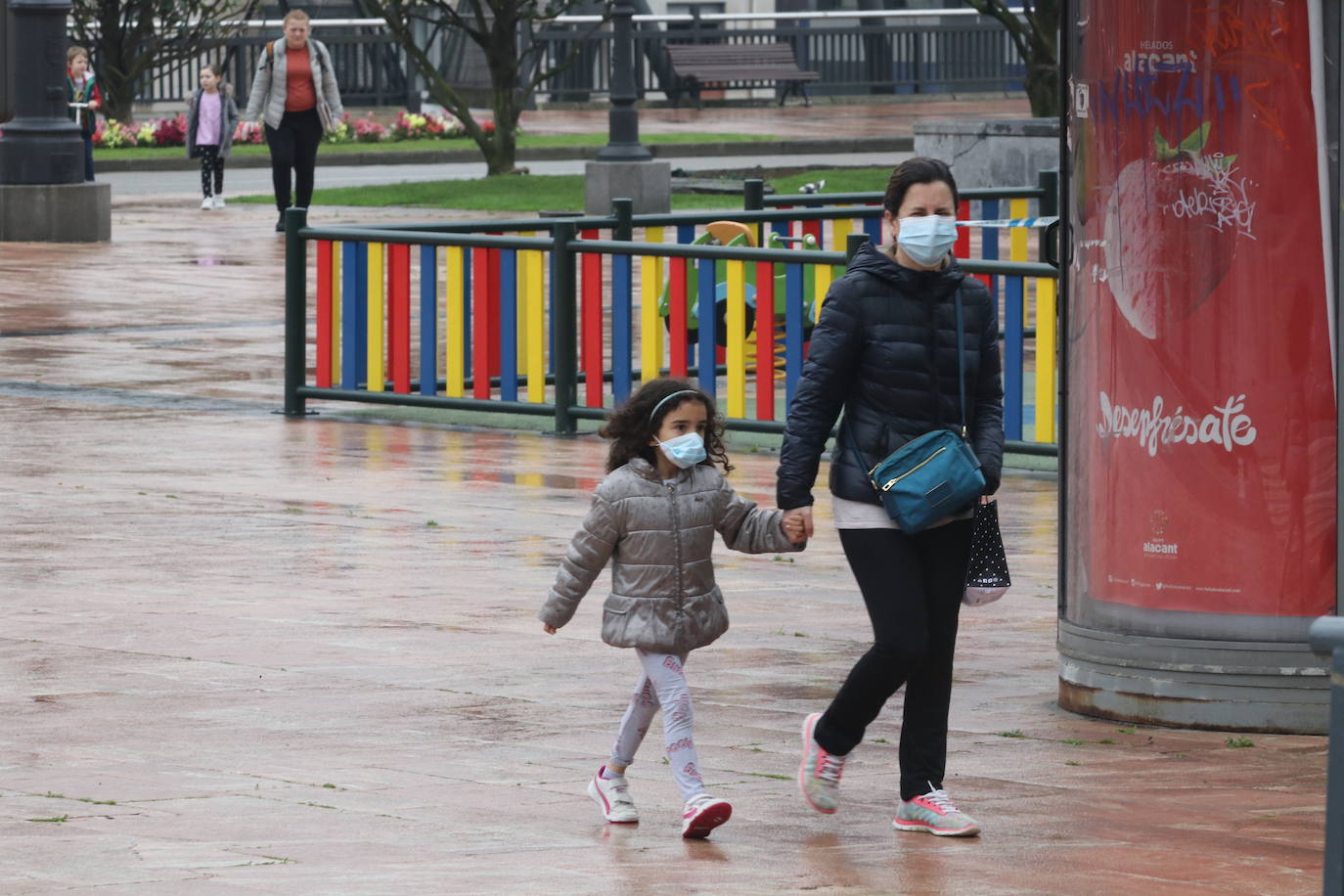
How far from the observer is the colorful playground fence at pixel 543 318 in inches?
555

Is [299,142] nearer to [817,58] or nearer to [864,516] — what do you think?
[864,516]

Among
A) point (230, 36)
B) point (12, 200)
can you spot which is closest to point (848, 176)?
point (12, 200)

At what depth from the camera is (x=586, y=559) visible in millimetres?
6699

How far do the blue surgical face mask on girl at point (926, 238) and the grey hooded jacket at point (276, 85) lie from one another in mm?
20052

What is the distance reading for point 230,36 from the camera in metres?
47.4

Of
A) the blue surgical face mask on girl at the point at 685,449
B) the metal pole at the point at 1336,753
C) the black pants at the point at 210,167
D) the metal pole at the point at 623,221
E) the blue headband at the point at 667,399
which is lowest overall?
the metal pole at the point at 1336,753

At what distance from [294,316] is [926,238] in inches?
356

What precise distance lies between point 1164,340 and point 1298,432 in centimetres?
43

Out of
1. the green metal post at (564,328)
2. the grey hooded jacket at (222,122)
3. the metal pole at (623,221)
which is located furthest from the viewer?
the grey hooded jacket at (222,122)

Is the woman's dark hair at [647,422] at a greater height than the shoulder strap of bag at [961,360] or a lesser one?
lesser

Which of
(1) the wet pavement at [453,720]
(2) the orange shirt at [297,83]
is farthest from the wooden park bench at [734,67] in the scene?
(1) the wet pavement at [453,720]

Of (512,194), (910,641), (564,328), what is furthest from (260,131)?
(910,641)

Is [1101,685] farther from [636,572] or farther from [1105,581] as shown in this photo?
[636,572]

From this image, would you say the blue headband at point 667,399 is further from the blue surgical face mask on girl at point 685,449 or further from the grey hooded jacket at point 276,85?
the grey hooded jacket at point 276,85
